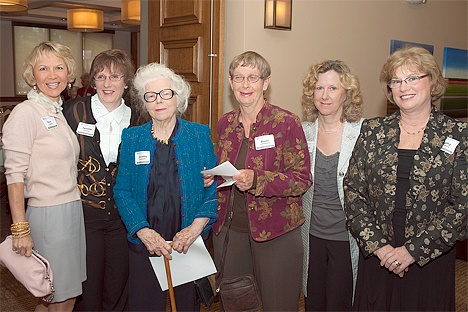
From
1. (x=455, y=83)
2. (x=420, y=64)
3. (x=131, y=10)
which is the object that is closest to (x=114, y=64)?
(x=420, y=64)

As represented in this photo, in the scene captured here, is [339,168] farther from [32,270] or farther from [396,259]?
[32,270]

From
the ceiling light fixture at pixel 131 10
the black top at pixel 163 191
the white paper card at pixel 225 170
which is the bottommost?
the black top at pixel 163 191

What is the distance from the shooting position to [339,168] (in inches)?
94.3

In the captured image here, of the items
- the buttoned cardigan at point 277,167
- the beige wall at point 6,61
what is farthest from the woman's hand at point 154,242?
the beige wall at point 6,61

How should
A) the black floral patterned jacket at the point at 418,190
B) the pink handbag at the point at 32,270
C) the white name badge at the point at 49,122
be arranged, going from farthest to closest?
the white name badge at the point at 49,122, the pink handbag at the point at 32,270, the black floral patterned jacket at the point at 418,190

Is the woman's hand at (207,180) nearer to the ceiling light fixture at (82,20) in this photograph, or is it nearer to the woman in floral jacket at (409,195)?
the woman in floral jacket at (409,195)

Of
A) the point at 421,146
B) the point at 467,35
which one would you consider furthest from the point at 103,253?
the point at 467,35

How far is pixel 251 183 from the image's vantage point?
221 centimetres

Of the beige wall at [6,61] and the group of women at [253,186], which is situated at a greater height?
the beige wall at [6,61]

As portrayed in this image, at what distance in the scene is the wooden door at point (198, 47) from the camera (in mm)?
3876

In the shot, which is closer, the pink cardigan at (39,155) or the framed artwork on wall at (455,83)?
the pink cardigan at (39,155)

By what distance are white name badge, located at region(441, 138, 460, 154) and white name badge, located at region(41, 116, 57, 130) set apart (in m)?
1.81

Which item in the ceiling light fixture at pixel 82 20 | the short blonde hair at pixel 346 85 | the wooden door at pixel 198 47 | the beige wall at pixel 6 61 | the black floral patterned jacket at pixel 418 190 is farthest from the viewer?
the beige wall at pixel 6 61

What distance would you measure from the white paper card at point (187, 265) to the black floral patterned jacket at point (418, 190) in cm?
73
